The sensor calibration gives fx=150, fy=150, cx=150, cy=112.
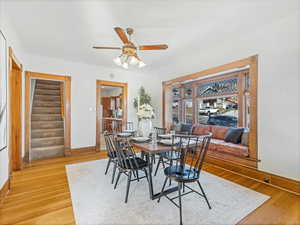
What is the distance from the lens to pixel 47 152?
4094 millimetres

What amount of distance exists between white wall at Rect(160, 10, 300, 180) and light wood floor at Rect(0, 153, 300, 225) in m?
0.45

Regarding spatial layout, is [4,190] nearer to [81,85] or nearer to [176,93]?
[81,85]

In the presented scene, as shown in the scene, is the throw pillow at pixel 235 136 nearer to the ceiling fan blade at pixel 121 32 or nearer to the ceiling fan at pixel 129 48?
the ceiling fan at pixel 129 48

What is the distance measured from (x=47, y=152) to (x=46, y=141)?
15.5 inches

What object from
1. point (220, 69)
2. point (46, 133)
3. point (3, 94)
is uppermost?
point (220, 69)

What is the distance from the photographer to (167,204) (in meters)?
1.94

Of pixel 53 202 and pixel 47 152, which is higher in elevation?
pixel 47 152

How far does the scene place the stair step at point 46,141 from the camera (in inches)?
166

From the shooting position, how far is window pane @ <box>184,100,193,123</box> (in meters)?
5.38

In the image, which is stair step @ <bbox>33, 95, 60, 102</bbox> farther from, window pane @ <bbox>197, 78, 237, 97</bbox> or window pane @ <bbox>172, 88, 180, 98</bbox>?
window pane @ <bbox>197, 78, 237, 97</bbox>

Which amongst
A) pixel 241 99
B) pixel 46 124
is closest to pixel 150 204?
pixel 241 99

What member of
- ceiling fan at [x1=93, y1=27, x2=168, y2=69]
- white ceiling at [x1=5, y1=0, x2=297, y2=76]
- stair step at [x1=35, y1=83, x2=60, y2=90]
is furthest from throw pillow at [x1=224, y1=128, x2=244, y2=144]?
stair step at [x1=35, y1=83, x2=60, y2=90]

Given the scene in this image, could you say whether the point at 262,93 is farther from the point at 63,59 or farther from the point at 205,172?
the point at 63,59

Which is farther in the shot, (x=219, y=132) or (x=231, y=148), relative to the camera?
(x=219, y=132)
